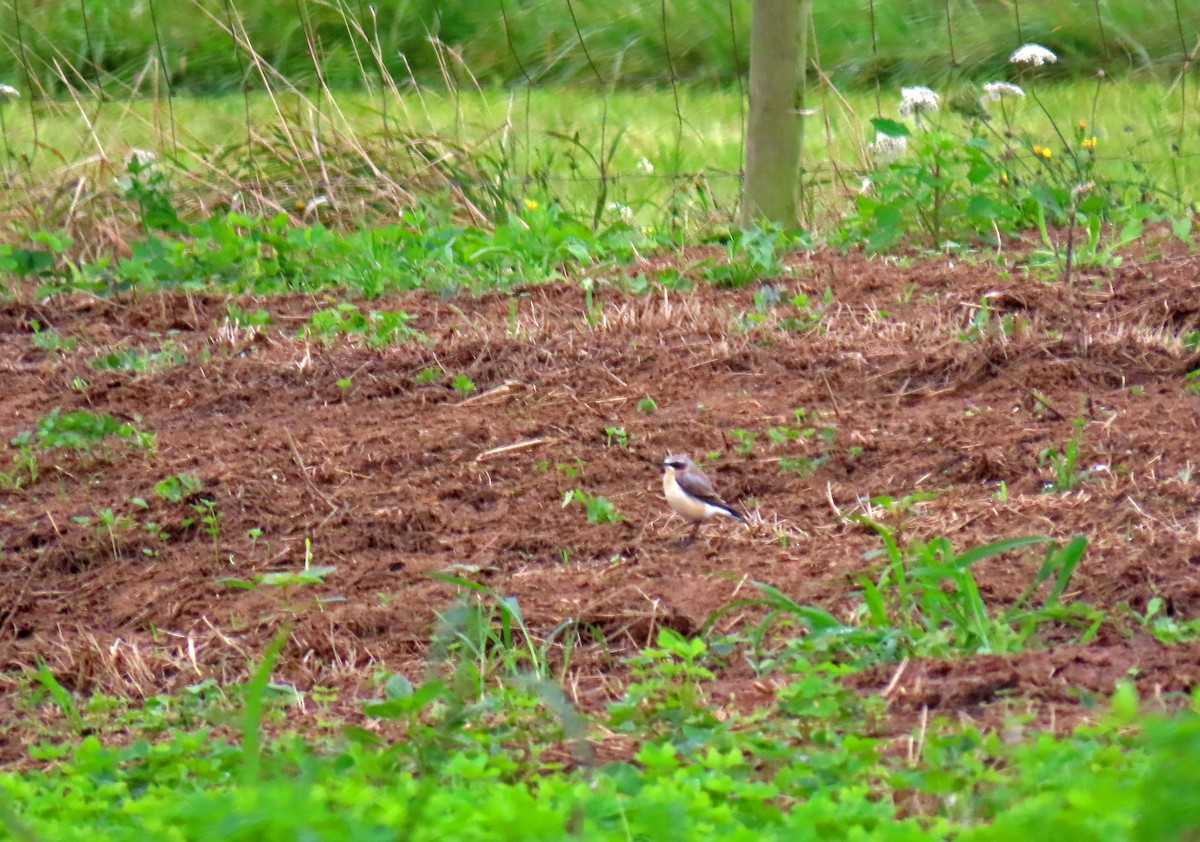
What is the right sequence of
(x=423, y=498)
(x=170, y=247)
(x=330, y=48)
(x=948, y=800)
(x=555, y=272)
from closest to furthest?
1. (x=948, y=800)
2. (x=423, y=498)
3. (x=555, y=272)
4. (x=170, y=247)
5. (x=330, y=48)

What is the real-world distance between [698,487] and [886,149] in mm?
3932

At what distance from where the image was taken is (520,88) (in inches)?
426

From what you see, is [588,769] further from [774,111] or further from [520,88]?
[520,88]

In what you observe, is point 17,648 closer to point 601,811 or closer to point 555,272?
point 601,811

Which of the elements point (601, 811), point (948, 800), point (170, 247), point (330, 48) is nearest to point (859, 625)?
point (948, 800)

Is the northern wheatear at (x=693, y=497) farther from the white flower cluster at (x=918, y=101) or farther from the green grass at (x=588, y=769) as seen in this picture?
the white flower cluster at (x=918, y=101)

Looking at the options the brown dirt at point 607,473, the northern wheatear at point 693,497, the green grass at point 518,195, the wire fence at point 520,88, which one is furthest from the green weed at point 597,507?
the wire fence at point 520,88

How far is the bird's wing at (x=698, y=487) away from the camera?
3.78 metres

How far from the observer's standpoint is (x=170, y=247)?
6695 millimetres

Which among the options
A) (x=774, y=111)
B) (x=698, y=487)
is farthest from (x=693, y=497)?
(x=774, y=111)

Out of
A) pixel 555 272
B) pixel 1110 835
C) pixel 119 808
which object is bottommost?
pixel 555 272

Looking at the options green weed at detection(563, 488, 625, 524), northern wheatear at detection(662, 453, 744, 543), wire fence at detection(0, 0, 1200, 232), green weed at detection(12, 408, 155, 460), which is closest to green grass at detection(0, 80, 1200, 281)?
wire fence at detection(0, 0, 1200, 232)

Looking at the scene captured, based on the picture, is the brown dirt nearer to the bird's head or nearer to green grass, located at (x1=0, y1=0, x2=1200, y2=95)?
the bird's head

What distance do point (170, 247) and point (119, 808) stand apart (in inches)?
183
